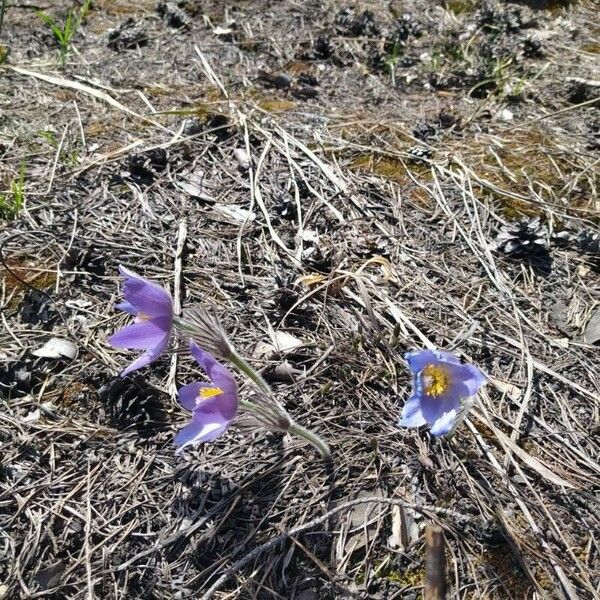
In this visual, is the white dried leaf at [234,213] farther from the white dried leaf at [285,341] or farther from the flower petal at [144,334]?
the flower petal at [144,334]

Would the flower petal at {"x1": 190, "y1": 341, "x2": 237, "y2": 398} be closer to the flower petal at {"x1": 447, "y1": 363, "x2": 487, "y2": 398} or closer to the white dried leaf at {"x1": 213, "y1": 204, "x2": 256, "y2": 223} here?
the flower petal at {"x1": 447, "y1": 363, "x2": 487, "y2": 398}

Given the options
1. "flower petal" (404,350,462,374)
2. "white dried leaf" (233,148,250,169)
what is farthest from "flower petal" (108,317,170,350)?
"white dried leaf" (233,148,250,169)

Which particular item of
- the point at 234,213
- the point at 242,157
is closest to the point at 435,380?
the point at 234,213

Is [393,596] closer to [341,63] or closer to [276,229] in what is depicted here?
[276,229]

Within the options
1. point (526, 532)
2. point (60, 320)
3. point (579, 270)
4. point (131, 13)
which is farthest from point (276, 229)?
point (131, 13)

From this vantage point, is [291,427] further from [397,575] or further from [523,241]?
[523,241]
